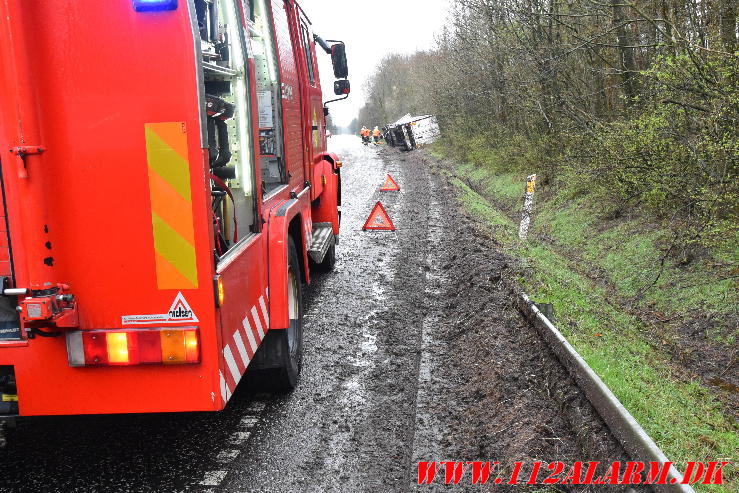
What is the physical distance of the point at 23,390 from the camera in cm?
326

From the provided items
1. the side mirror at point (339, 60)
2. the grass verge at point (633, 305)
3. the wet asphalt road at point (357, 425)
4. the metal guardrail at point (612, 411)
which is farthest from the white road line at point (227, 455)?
the side mirror at point (339, 60)

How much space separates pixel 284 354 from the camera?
16.0ft

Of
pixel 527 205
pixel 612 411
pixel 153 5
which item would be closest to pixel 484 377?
pixel 612 411

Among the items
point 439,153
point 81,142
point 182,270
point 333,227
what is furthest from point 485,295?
point 439,153

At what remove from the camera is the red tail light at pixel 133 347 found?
3.19 meters

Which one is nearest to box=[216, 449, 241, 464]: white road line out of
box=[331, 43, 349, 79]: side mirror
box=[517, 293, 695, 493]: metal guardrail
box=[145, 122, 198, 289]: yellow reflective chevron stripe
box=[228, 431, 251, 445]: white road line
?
box=[228, 431, 251, 445]: white road line

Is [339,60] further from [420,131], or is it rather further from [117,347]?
[420,131]

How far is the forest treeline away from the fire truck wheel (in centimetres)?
416

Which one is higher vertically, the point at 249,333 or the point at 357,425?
the point at 249,333

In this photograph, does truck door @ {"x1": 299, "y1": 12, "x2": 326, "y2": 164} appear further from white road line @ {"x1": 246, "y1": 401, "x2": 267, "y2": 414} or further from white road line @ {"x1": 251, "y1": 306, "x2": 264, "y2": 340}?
white road line @ {"x1": 251, "y1": 306, "x2": 264, "y2": 340}

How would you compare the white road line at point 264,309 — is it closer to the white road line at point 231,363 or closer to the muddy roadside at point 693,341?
the white road line at point 231,363

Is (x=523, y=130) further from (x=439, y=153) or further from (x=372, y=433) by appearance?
(x=372, y=433)

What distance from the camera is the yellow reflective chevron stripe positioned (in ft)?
10.2

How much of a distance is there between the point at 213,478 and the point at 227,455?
11.4 inches
